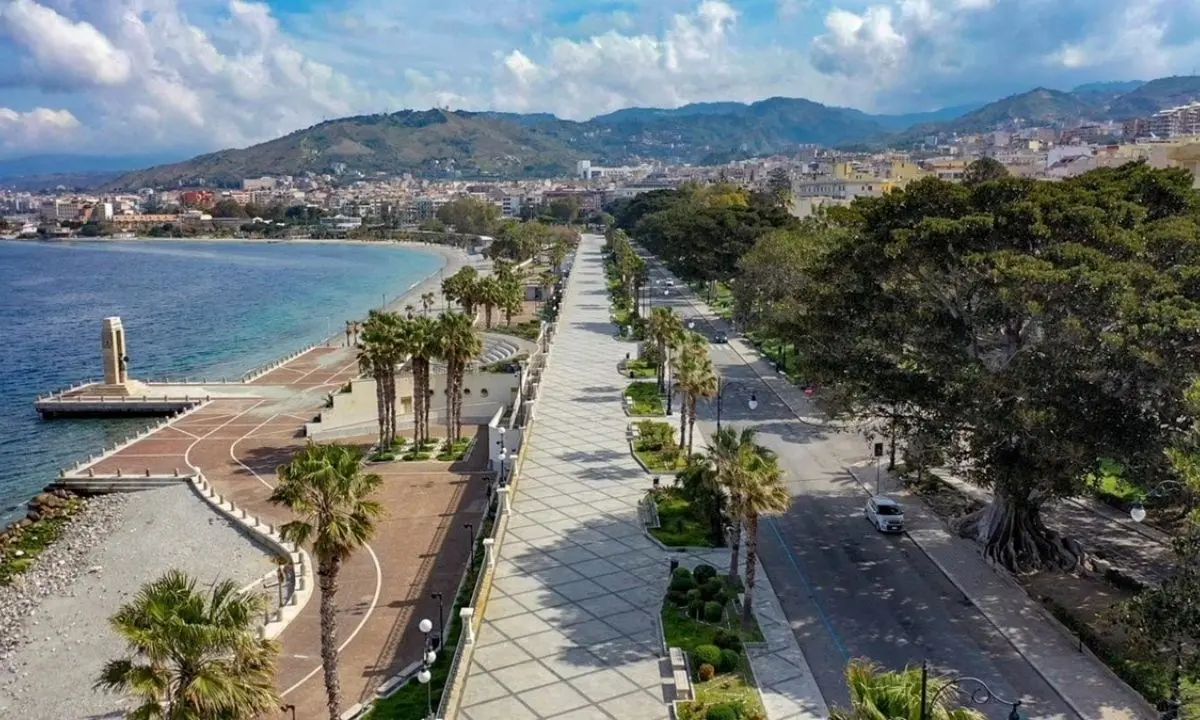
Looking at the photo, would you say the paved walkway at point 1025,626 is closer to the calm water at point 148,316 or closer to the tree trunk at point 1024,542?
the tree trunk at point 1024,542

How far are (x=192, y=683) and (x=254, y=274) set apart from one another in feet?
495

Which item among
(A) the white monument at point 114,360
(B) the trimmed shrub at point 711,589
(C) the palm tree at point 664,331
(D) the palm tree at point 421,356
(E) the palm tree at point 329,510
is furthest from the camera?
(A) the white monument at point 114,360

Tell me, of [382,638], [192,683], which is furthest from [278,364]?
[192,683]

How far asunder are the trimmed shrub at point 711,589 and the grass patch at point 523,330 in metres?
44.9

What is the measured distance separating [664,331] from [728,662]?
27692 mm

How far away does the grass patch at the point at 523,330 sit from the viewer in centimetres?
6993

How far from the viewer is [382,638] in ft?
84.3

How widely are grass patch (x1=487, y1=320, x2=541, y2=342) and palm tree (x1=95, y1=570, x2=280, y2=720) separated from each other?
53887 millimetres

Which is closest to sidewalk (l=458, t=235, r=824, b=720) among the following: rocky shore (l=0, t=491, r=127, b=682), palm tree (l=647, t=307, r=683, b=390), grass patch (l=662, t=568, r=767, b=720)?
grass patch (l=662, t=568, r=767, b=720)

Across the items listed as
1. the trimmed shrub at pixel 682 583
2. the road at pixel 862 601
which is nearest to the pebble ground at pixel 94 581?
the trimmed shrub at pixel 682 583

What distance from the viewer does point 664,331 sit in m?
47.4

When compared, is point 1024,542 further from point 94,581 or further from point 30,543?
point 30,543

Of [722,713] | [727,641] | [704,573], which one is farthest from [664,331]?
[722,713]

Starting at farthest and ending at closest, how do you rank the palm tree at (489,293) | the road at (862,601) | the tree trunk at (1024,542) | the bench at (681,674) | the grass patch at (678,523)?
1. the palm tree at (489,293)
2. the grass patch at (678,523)
3. the tree trunk at (1024,542)
4. the road at (862,601)
5. the bench at (681,674)
